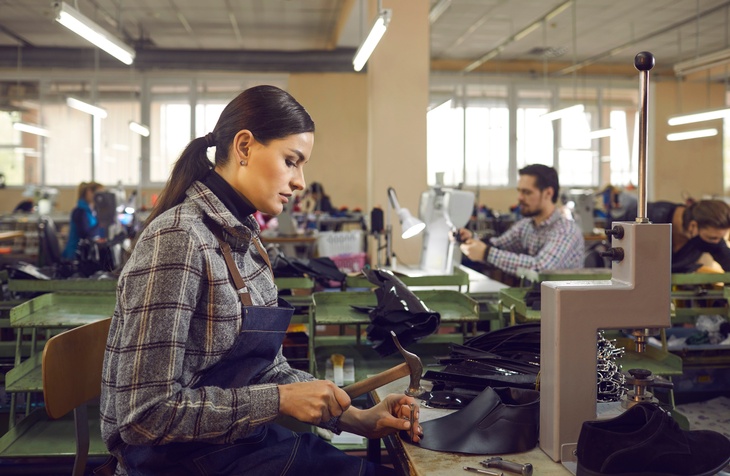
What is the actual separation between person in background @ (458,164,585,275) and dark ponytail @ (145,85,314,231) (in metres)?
2.48

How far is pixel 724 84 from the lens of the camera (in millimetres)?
12680

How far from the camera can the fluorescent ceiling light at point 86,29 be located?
4539 mm

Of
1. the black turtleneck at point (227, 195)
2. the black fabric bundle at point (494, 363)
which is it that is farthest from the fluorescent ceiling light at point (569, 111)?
the black turtleneck at point (227, 195)

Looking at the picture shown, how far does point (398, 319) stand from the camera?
2.24m

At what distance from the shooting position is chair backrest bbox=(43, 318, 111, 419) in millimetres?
1448

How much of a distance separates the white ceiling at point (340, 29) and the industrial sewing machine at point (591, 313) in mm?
7045

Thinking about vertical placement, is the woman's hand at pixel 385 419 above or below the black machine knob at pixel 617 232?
below

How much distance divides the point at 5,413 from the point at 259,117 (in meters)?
2.05

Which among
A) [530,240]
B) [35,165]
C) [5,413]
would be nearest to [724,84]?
[530,240]

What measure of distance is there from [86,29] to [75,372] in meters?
4.11

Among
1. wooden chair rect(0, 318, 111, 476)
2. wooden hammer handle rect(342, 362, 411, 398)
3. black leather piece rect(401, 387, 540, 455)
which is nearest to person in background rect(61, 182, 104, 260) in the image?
wooden chair rect(0, 318, 111, 476)

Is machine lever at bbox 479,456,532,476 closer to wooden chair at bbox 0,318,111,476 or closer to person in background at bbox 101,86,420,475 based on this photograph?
person in background at bbox 101,86,420,475

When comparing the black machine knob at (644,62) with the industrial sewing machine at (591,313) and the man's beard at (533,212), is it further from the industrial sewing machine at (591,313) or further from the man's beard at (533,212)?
the man's beard at (533,212)

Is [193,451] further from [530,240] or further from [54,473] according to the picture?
[530,240]
